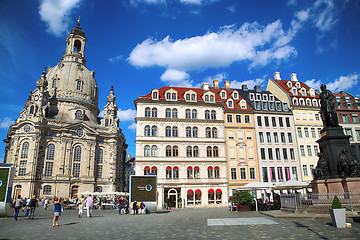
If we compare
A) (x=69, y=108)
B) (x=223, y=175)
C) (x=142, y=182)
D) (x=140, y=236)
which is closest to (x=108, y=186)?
(x=69, y=108)

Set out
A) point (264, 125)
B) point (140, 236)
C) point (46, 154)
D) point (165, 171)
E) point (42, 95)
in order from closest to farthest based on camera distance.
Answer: point (140, 236) < point (165, 171) < point (264, 125) < point (46, 154) < point (42, 95)

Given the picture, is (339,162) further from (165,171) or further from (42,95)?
(42,95)

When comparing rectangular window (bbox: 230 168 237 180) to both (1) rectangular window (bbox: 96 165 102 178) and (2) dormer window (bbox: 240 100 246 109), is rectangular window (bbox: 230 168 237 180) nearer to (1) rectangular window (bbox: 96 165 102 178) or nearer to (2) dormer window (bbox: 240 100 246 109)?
(2) dormer window (bbox: 240 100 246 109)

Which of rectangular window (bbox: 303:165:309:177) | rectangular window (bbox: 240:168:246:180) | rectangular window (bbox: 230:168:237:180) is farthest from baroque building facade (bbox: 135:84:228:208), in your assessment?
rectangular window (bbox: 303:165:309:177)

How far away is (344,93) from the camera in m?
56.0

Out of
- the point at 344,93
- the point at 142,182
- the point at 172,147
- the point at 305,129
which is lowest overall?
the point at 142,182

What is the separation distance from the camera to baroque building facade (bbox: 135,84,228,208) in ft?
136

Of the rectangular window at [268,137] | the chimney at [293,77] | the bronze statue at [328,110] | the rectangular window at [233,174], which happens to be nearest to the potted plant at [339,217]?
the bronze statue at [328,110]

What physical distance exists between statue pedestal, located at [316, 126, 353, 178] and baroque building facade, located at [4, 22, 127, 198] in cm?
5062

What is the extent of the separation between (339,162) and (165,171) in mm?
28426

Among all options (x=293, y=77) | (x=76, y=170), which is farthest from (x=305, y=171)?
(x=76, y=170)

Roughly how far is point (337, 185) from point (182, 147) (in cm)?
2854

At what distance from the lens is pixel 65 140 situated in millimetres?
57125

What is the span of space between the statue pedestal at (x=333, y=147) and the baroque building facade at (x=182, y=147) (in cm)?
2634
